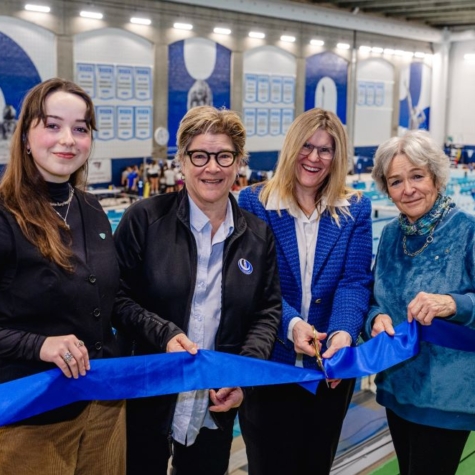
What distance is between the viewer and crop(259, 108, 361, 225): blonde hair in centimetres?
215

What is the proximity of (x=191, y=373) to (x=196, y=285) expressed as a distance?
261 mm

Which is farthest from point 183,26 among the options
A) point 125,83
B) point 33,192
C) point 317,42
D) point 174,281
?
point 33,192

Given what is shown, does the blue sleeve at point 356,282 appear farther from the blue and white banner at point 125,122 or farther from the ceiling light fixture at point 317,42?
Answer: the ceiling light fixture at point 317,42

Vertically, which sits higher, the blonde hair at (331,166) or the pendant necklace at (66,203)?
the blonde hair at (331,166)

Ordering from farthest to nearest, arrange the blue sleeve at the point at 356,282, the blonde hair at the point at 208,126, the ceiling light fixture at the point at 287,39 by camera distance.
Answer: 1. the ceiling light fixture at the point at 287,39
2. the blue sleeve at the point at 356,282
3. the blonde hair at the point at 208,126

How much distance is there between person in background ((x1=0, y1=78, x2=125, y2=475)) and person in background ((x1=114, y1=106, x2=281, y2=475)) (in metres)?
0.14

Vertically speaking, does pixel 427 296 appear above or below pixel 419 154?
below

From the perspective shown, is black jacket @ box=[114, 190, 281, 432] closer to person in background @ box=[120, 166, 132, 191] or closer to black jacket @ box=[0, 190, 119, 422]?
black jacket @ box=[0, 190, 119, 422]

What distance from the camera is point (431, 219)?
203cm

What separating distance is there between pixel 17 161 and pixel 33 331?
0.45 m

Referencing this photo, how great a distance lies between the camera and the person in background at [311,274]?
2158 millimetres

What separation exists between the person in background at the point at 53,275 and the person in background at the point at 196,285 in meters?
0.14

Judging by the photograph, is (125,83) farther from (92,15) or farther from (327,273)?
(327,273)

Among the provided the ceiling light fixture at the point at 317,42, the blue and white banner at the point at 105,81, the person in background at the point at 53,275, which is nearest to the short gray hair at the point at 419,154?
the person in background at the point at 53,275
